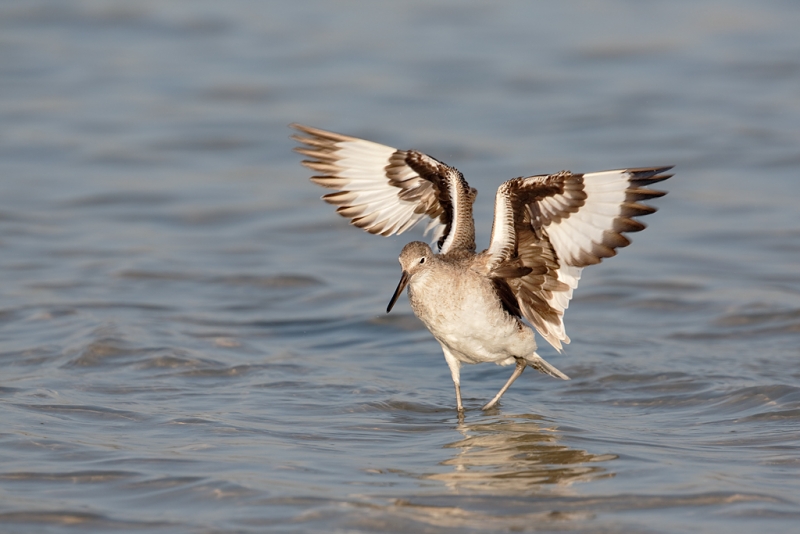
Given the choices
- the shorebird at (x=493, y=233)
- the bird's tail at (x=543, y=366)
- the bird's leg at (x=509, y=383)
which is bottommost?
the bird's leg at (x=509, y=383)

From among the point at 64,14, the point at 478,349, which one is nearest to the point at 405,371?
the point at 478,349

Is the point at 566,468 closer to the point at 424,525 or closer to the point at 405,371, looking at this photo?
the point at 424,525

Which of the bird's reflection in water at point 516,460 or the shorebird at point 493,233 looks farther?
the shorebird at point 493,233

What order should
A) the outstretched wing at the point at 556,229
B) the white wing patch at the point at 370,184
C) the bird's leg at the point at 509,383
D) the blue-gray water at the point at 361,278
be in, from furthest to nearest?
the bird's leg at the point at 509,383 < the white wing patch at the point at 370,184 < the outstretched wing at the point at 556,229 < the blue-gray water at the point at 361,278

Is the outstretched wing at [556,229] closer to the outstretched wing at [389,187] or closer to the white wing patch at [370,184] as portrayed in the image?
the outstretched wing at [389,187]

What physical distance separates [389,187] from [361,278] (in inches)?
123

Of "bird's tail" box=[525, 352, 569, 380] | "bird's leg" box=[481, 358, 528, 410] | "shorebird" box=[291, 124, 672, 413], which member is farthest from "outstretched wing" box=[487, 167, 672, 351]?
"bird's leg" box=[481, 358, 528, 410]

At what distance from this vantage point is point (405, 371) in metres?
8.79

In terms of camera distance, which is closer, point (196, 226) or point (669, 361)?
point (669, 361)

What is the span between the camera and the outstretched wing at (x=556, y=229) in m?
6.84

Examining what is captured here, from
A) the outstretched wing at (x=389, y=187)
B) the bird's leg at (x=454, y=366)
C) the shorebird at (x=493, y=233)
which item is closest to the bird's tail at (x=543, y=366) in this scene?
the shorebird at (x=493, y=233)

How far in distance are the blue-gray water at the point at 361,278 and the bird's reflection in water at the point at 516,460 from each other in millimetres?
24

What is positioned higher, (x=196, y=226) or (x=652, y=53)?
(x=652, y=53)

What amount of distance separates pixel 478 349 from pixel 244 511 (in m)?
2.42
